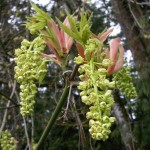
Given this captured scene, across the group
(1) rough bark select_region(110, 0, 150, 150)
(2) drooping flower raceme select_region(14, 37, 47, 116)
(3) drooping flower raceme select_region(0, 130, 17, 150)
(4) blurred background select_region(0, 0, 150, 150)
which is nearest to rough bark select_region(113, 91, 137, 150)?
(4) blurred background select_region(0, 0, 150, 150)

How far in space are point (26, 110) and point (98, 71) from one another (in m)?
0.21

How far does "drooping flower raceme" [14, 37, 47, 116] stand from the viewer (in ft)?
2.89

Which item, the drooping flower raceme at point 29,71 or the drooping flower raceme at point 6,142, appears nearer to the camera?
the drooping flower raceme at point 29,71

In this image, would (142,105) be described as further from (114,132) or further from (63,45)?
(63,45)

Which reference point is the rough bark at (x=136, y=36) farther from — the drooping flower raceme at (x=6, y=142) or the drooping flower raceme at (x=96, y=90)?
the drooping flower raceme at (x=96, y=90)

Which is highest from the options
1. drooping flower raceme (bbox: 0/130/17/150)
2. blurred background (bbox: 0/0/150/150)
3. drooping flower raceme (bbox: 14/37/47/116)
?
blurred background (bbox: 0/0/150/150)

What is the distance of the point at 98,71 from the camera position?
0.82 metres

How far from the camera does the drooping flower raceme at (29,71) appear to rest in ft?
2.89

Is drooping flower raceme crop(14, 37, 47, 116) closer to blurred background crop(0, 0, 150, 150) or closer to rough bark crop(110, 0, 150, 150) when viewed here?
blurred background crop(0, 0, 150, 150)

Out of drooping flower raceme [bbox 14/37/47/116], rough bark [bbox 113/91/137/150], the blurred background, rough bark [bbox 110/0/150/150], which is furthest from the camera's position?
rough bark [bbox 110/0/150/150]

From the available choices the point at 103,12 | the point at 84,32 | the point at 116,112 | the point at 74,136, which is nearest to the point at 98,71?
the point at 84,32

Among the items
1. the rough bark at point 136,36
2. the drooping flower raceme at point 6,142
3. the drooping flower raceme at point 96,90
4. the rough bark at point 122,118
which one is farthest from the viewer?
the rough bark at point 136,36

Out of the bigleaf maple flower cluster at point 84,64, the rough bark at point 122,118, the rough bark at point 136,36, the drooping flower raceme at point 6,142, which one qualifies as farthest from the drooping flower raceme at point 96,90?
the rough bark at point 136,36

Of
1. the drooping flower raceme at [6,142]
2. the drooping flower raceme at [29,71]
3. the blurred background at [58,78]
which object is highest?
the blurred background at [58,78]
